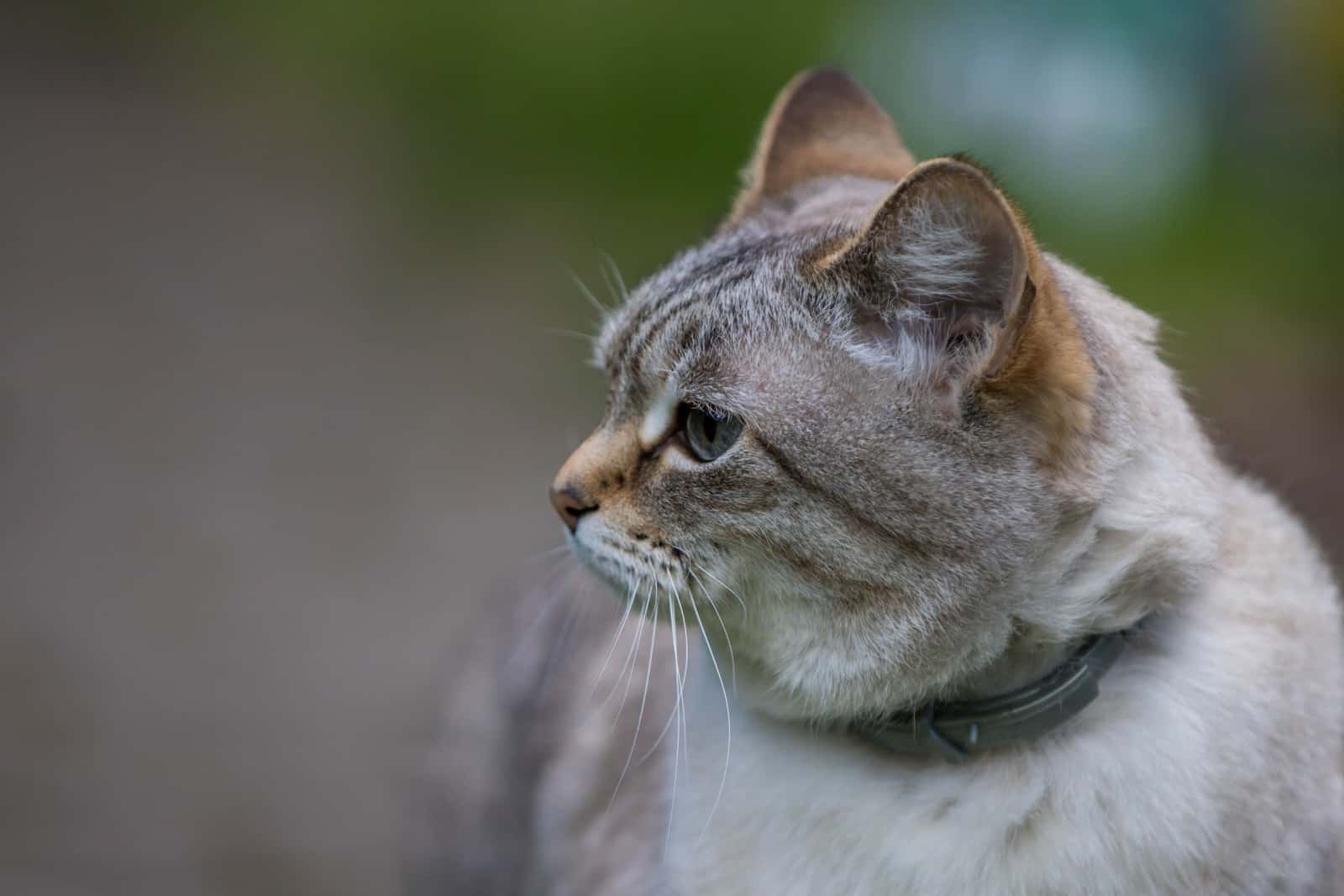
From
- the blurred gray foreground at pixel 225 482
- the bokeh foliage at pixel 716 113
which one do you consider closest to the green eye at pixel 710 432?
the blurred gray foreground at pixel 225 482

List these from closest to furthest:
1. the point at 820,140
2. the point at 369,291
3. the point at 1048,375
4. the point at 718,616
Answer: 1. the point at 1048,375
2. the point at 718,616
3. the point at 820,140
4. the point at 369,291

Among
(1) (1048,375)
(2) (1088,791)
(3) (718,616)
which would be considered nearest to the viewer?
(1) (1048,375)

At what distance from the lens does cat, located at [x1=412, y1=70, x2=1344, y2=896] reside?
188cm

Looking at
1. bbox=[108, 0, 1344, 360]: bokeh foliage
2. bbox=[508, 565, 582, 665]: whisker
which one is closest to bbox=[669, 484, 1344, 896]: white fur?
bbox=[508, 565, 582, 665]: whisker

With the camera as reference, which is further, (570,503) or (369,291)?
(369,291)

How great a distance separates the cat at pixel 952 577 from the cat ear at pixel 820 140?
43 centimetres

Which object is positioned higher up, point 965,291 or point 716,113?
point 965,291

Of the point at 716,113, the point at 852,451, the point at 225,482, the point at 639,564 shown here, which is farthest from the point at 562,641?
the point at 716,113

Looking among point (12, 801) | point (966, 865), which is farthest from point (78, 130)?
point (966, 865)

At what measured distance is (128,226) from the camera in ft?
24.4

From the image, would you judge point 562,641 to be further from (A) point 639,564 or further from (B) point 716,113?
(B) point 716,113

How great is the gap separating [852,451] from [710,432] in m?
0.25

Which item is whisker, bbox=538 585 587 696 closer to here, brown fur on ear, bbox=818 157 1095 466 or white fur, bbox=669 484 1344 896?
white fur, bbox=669 484 1344 896

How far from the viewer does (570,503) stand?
2160 mm
